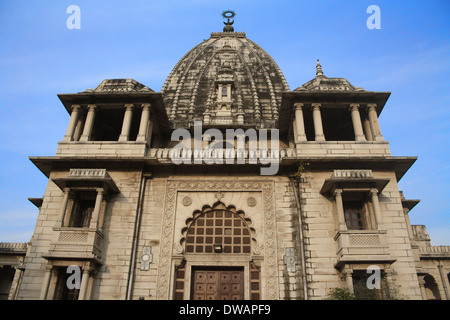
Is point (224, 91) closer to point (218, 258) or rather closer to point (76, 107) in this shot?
point (76, 107)

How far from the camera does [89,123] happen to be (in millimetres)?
20531

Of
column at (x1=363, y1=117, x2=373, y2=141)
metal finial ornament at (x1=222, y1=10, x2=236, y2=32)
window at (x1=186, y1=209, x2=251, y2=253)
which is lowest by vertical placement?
window at (x1=186, y1=209, x2=251, y2=253)

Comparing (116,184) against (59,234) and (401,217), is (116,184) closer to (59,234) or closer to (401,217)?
(59,234)

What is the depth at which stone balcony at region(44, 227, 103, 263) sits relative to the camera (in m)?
16.1

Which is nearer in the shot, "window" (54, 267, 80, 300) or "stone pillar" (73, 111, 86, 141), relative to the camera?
"window" (54, 267, 80, 300)

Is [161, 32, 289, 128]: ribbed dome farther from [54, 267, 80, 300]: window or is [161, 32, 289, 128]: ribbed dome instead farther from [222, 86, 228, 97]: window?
[54, 267, 80, 300]: window

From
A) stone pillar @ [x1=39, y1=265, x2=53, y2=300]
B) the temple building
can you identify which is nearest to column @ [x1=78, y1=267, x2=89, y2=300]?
the temple building

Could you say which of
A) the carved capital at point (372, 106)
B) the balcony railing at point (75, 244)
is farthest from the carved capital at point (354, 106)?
the balcony railing at point (75, 244)

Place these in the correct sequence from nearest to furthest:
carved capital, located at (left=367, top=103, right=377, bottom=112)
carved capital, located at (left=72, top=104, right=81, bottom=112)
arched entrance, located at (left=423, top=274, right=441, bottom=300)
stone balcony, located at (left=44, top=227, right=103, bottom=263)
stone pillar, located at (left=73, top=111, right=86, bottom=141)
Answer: stone balcony, located at (left=44, top=227, right=103, bottom=263) → carved capital, located at (left=367, top=103, right=377, bottom=112) → stone pillar, located at (left=73, top=111, right=86, bottom=141) → carved capital, located at (left=72, top=104, right=81, bottom=112) → arched entrance, located at (left=423, top=274, right=441, bottom=300)

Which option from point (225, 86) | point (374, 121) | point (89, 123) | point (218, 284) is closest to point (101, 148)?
point (89, 123)

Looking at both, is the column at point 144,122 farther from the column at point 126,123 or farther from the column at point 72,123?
the column at point 72,123

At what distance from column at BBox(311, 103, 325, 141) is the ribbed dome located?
6368 mm

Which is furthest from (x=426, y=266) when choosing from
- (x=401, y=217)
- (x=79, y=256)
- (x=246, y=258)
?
(x=79, y=256)

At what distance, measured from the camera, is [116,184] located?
62.2 ft
